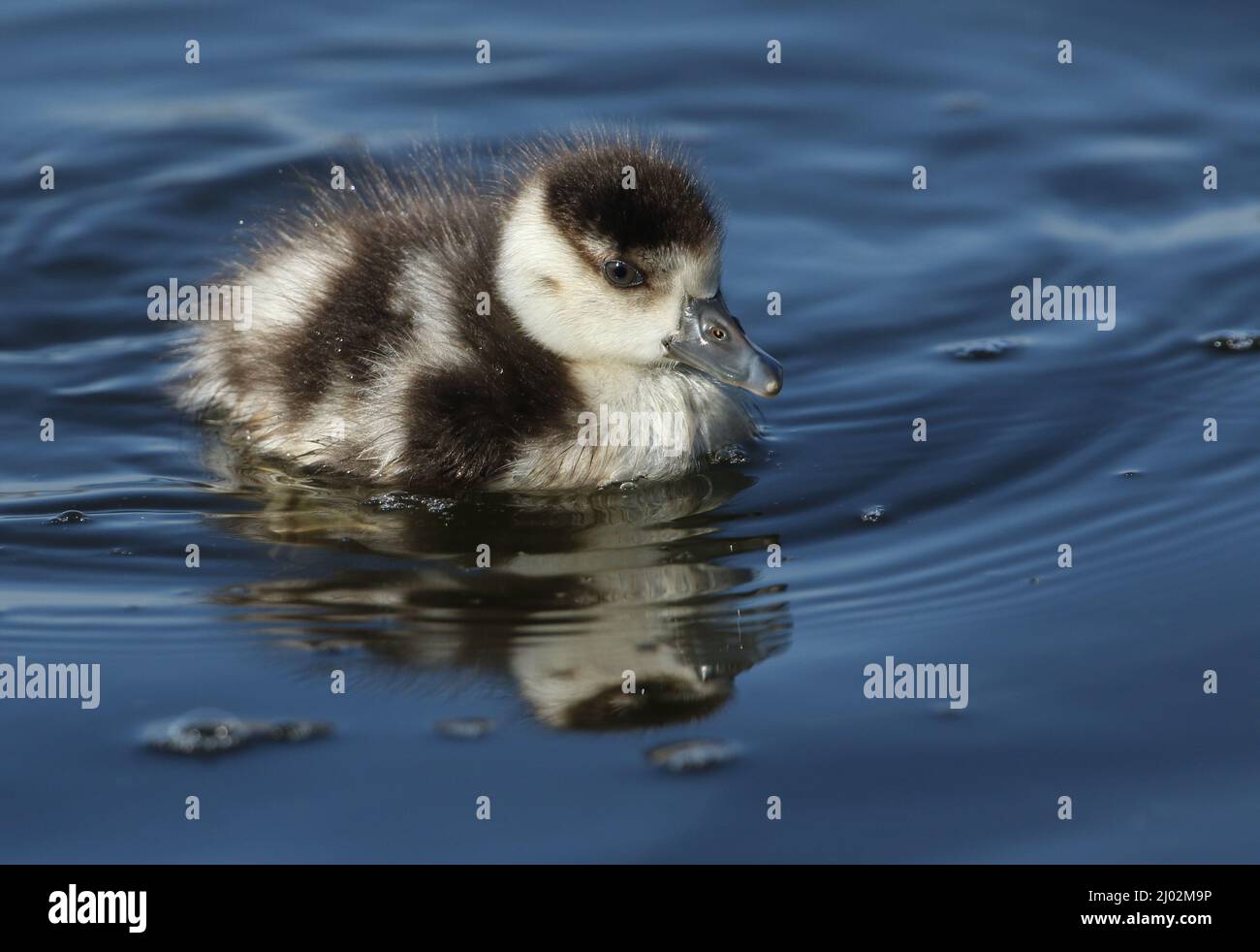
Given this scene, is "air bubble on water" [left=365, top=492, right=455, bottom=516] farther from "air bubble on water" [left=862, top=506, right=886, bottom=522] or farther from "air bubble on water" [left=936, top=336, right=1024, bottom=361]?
"air bubble on water" [left=936, top=336, right=1024, bottom=361]

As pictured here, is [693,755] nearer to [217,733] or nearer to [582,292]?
[217,733]

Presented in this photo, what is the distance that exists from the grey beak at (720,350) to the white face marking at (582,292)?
0.11 ft

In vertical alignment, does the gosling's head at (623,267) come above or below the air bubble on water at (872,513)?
above

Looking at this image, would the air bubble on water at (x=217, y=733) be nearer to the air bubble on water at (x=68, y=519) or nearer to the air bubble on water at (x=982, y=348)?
the air bubble on water at (x=68, y=519)

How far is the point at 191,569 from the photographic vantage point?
471 centimetres

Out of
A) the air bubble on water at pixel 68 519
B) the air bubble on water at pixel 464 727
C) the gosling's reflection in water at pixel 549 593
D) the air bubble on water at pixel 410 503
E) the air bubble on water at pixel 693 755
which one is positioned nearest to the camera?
the air bubble on water at pixel 693 755

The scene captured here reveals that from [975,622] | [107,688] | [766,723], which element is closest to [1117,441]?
[975,622]

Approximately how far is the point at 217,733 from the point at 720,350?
1.80m

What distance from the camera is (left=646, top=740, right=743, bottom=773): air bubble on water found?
12.6ft

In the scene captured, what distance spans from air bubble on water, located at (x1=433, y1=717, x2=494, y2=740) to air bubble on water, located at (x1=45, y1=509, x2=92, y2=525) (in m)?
1.44

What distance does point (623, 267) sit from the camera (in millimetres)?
5090

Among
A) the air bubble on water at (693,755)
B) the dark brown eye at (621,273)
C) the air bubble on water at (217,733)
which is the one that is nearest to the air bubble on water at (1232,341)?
the dark brown eye at (621,273)

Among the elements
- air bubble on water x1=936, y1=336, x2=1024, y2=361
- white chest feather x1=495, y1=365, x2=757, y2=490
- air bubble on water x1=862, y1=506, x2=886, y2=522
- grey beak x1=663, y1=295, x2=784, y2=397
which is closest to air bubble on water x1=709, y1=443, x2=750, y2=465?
white chest feather x1=495, y1=365, x2=757, y2=490

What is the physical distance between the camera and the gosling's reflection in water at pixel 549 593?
4.18 metres
